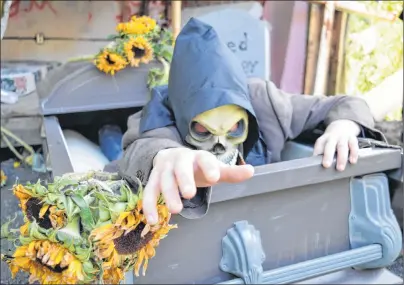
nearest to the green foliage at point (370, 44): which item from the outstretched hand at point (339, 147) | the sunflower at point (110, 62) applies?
the sunflower at point (110, 62)

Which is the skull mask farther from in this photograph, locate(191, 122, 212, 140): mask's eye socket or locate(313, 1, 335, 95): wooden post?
locate(313, 1, 335, 95): wooden post

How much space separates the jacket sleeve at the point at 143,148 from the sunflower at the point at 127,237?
153 mm

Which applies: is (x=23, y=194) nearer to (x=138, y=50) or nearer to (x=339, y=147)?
(x=339, y=147)

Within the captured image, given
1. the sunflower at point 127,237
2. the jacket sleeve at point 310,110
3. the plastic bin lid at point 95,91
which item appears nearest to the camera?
the sunflower at point 127,237

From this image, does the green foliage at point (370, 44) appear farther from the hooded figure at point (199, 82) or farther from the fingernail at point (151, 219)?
the fingernail at point (151, 219)

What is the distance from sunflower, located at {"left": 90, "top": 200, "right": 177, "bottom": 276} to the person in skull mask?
81mm

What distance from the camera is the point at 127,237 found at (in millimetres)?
1080

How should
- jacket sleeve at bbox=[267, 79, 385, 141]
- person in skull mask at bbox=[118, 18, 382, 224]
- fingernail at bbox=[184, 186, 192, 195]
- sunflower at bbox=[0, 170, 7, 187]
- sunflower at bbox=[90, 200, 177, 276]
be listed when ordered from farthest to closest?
sunflower at bbox=[0, 170, 7, 187]
jacket sleeve at bbox=[267, 79, 385, 141]
person in skull mask at bbox=[118, 18, 382, 224]
sunflower at bbox=[90, 200, 177, 276]
fingernail at bbox=[184, 186, 192, 195]

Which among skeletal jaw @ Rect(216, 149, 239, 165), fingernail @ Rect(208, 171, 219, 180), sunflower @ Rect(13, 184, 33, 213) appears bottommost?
skeletal jaw @ Rect(216, 149, 239, 165)

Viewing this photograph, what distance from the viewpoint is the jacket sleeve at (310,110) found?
5.88 ft

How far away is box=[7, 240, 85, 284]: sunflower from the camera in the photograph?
3.49 ft

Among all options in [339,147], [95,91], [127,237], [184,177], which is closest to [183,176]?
[184,177]

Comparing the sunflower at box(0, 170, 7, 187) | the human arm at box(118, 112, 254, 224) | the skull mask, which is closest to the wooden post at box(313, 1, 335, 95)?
the sunflower at box(0, 170, 7, 187)

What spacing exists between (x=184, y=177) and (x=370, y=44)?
3464mm
